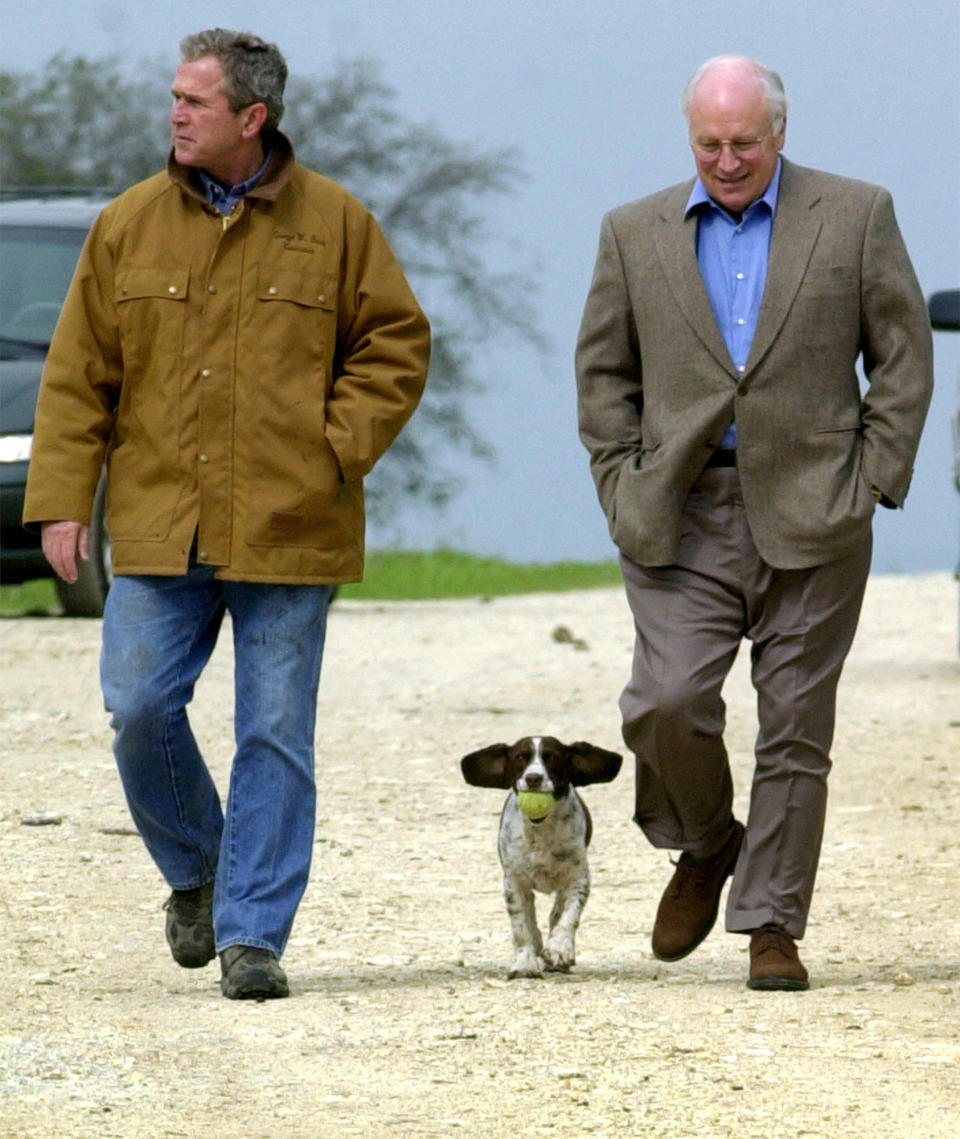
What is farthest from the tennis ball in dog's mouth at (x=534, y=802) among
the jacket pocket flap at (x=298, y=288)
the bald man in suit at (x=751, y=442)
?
the jacket pocket flap at (x=298, y=288)

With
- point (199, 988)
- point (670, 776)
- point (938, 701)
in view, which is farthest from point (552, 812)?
point (938, 701)

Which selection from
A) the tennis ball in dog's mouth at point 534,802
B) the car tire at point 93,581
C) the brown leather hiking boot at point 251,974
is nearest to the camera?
the brown leather hiking boot at point 251,974

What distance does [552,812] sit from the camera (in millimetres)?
6633

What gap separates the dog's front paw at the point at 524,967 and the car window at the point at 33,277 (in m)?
9.69

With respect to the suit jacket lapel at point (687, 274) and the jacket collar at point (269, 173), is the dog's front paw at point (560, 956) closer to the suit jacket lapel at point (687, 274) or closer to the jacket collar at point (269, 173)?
the suit jacket lapel at point (687, 274)

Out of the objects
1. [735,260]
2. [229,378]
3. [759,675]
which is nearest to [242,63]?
[229,378]

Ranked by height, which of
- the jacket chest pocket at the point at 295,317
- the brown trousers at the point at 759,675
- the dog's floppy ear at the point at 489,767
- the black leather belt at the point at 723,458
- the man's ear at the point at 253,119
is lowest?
the dog's floppy ear at the point at 489,767

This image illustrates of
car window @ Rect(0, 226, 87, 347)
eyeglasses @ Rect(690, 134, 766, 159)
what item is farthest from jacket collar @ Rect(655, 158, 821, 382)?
car window @ Rect(0, 226, 87, 347)

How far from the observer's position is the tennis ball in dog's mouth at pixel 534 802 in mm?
6547

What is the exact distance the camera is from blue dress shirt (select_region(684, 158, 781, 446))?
611cm

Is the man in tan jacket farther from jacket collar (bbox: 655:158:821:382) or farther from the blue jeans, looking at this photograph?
jacket collar (bbox: 655:158:821:382)

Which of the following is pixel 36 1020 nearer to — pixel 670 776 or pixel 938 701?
pixel 670 776

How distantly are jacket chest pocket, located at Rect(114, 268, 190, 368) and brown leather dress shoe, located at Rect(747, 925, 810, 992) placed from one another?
2043 millimetres

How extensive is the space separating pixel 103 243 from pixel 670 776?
193cm
